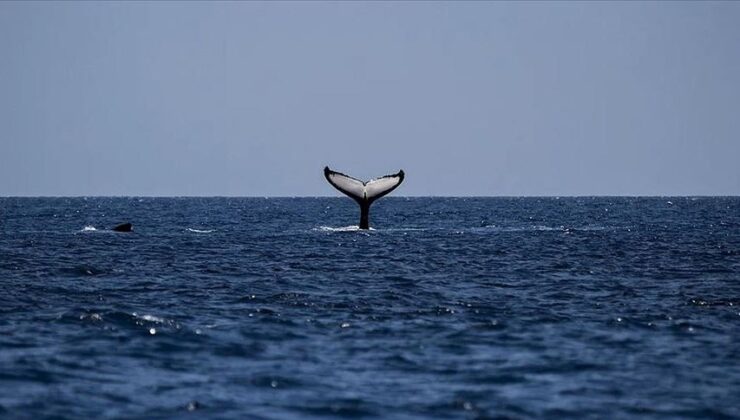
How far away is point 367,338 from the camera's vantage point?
686 inches

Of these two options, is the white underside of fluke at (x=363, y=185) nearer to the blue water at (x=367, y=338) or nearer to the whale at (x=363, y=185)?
the whale at (x=363, y=185)

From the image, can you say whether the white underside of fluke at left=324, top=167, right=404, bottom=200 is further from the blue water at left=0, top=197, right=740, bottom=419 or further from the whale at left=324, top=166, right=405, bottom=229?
the blue water at left=0, top=197, right=740, bottom=419

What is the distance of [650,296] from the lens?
2384 centimetres

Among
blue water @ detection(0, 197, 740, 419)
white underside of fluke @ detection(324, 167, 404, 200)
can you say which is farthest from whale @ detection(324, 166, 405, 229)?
blue water @ detection(0, 197, 740, 419)

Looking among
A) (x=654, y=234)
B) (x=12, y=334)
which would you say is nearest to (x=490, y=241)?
(x=654, y=234)

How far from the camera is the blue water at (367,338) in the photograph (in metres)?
13.0

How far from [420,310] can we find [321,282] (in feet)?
19.7

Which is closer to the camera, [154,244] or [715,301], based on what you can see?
[715,301]

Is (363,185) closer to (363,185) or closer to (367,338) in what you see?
(363,185)

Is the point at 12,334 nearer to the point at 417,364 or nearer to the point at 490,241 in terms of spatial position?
the point at 417,364

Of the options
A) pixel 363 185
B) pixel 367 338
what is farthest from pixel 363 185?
pixel 367 338

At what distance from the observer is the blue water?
13.0 metres

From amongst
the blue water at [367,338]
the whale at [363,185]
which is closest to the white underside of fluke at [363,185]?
the whale at [363,185]

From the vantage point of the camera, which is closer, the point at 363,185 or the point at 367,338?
the point at 367,338
